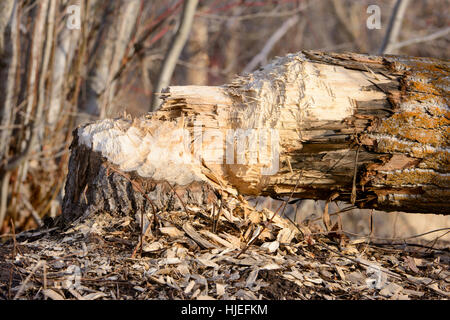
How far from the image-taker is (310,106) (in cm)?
226

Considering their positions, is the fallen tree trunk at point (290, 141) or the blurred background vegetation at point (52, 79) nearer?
the fallen tree trunk at point (290, 141)

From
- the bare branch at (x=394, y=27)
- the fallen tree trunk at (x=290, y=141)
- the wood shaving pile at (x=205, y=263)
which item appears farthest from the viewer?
the bare branch at (x=394, y=27)

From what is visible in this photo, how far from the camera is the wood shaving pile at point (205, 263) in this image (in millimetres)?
1739

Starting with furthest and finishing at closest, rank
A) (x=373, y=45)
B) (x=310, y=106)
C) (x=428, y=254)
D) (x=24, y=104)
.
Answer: (x=373, y=45) < (x=24, y=104) < (x=428, y=254) < (x=310, y=106)

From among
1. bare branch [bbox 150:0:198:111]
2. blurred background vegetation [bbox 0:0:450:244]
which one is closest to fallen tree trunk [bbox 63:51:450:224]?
blurred background vegetation [bbox 0:0:450:244]

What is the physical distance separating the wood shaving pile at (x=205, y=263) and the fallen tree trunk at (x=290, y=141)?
0.55 feet

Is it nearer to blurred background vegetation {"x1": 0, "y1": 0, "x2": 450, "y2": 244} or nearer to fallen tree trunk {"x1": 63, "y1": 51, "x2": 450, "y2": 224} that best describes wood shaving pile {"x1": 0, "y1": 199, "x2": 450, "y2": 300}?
fallen tree trunk {"x1": 63, "y1": 51, "x2": 450, "y2": 224}

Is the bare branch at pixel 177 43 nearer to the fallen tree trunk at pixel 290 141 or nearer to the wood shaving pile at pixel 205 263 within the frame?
the fallen tree trunk at pixel 290 141

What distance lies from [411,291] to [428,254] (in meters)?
0.72

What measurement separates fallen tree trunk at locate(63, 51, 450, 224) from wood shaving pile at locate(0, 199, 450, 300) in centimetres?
17

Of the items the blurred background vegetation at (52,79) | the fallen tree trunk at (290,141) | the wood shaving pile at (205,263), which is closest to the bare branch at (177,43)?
the blurred background vegetation at (52,79)
